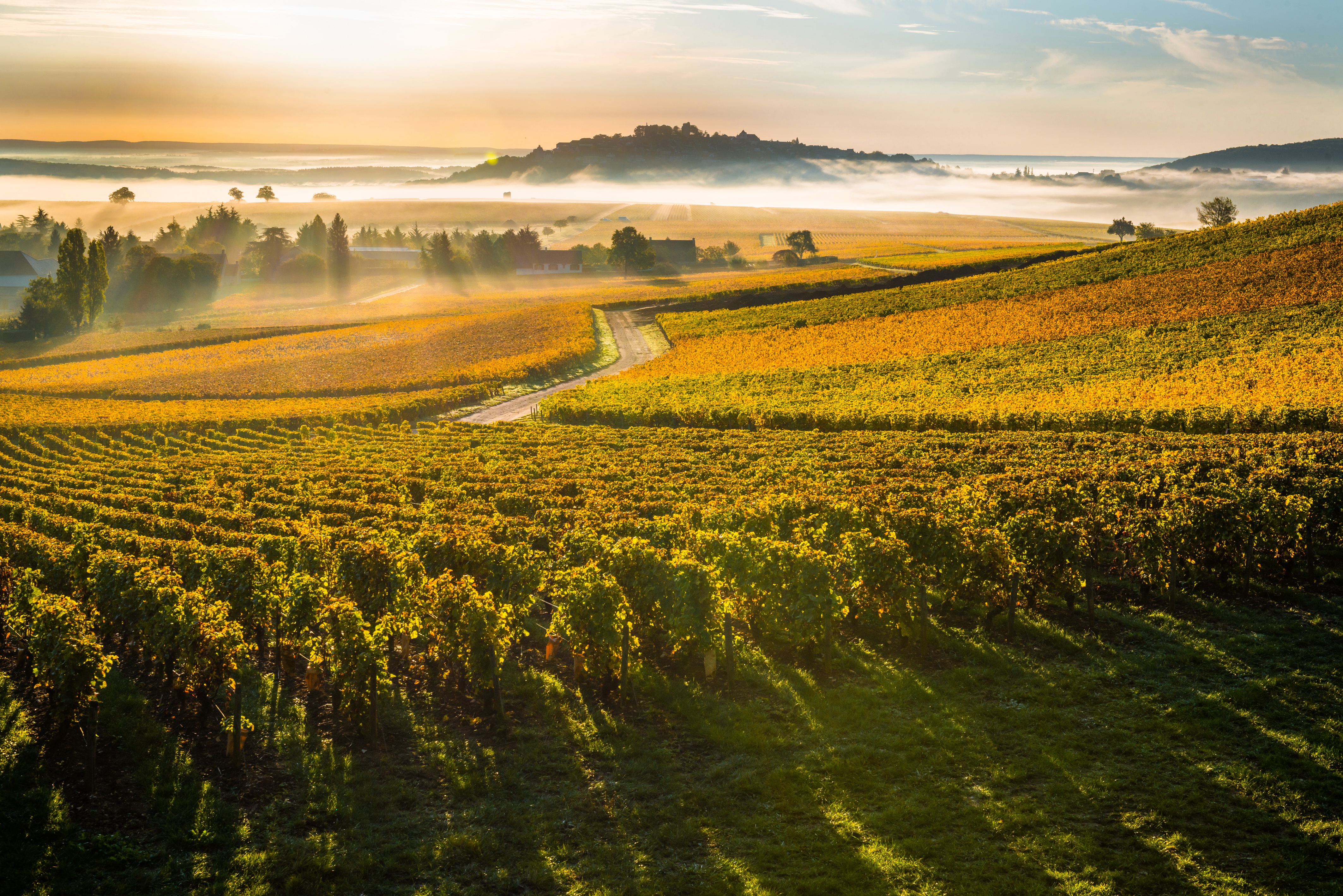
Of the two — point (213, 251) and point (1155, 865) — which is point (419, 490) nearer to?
point (1155, 865)

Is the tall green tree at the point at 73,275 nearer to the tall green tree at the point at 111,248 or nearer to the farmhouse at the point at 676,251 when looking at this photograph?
the tall green tree at the point at 111,248

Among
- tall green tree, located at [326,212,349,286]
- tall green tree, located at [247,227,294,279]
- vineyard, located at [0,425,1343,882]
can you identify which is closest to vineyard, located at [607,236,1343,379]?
vineyard, located at [0,425,1343,882]

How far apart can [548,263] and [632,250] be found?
884 inches

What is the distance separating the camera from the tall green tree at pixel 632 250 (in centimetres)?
16550

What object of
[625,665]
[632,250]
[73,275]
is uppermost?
[632,250]

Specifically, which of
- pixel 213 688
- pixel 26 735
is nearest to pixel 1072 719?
pixel 213 688

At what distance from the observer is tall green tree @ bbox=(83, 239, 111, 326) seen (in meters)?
117

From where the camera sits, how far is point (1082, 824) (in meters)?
12.8

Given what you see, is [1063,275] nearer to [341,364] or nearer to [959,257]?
[959,257]

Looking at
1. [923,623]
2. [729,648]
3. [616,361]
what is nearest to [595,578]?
[729,648]

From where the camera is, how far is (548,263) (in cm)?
17788

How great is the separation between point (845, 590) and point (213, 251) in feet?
709

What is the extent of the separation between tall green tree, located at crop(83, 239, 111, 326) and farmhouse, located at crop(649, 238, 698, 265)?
341 feet

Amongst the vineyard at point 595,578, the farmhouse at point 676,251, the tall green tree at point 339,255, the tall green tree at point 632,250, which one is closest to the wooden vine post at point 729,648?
the vineyard at point 595,578
